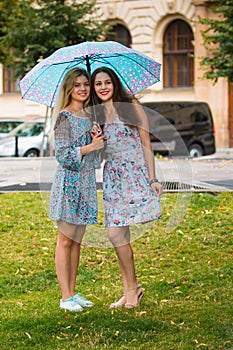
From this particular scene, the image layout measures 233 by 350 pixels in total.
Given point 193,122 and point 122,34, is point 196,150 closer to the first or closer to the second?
point 193,122

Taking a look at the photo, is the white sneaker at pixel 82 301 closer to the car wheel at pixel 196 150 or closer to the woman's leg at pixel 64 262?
the woman's leg at pixel 64 262

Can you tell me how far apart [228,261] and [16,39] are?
66.9 feet

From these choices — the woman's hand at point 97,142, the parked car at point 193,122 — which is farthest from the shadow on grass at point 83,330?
the parked car at point 193,122

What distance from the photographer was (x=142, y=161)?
22.6 feet

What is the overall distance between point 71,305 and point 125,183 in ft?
3.38

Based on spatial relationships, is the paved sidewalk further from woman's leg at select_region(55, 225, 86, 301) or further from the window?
the window

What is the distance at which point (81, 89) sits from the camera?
22.6 ft

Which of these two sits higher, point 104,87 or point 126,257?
point 104,87

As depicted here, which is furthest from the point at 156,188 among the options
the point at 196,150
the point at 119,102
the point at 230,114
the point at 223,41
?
the point at 230,114

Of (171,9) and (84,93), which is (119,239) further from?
(171,9)

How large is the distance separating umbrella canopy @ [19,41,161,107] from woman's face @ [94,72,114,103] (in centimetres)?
20

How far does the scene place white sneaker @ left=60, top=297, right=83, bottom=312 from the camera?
22.8 feet

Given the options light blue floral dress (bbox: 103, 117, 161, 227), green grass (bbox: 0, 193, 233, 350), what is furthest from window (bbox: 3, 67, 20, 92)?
light blue floral dress (bbox: 103, 117, 161, 227)

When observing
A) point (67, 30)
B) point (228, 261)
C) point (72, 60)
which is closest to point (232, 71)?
point (67, 30)
